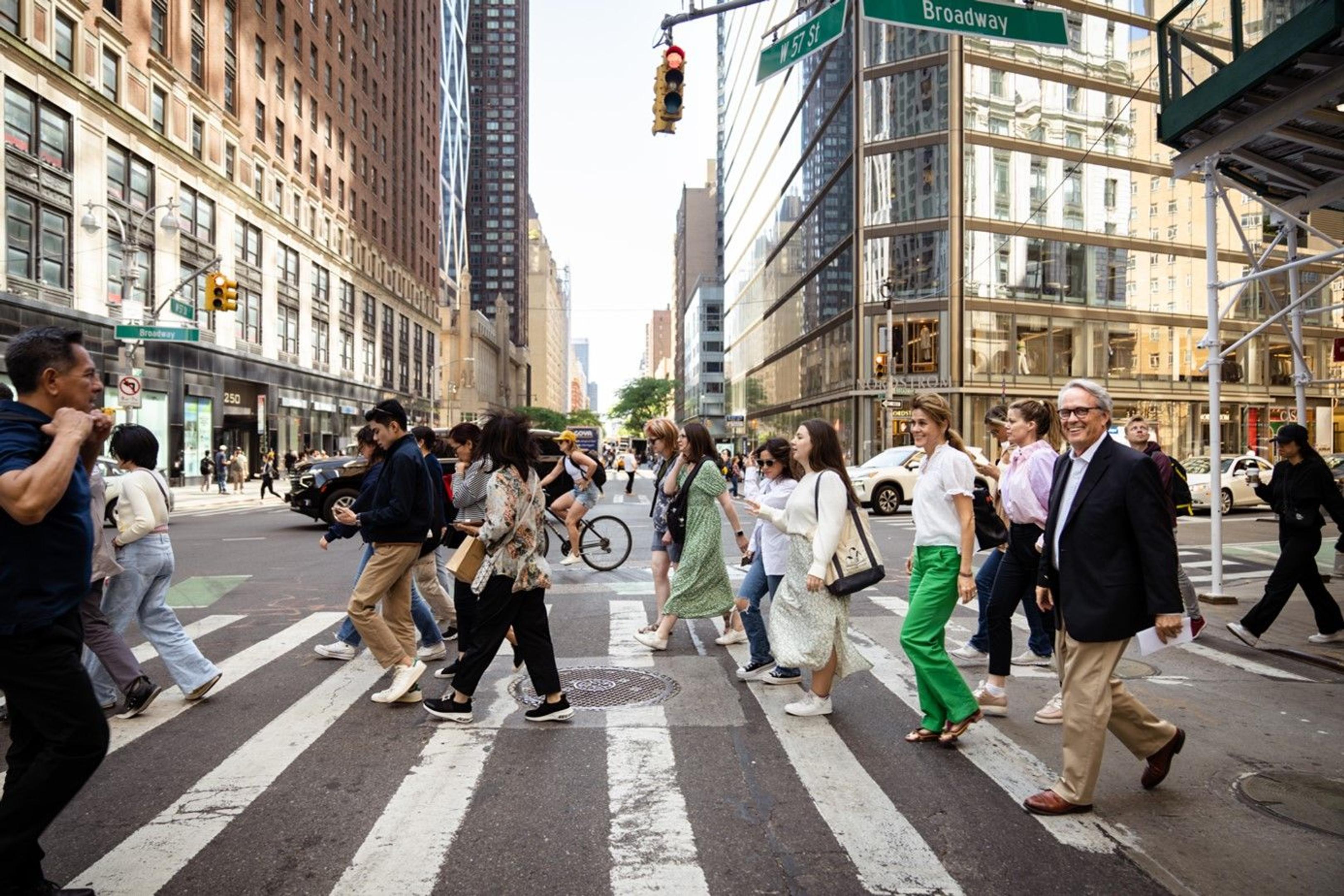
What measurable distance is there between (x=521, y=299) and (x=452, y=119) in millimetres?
74776

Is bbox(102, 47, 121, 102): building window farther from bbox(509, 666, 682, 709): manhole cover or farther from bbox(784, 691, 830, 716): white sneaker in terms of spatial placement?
bbox(784, 691, 830, 716): white sneaker

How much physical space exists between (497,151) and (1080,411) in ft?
623

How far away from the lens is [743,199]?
74.0m

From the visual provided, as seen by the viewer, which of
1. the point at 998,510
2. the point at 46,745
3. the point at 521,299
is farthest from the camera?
the point at 521,299

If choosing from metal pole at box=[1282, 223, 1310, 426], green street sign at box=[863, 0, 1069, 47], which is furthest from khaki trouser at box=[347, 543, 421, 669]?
metal pole at box=[1282, 223, 1310, 426]

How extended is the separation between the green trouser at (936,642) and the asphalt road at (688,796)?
229 millimetres

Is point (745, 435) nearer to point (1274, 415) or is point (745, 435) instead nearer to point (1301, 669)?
point (1274, 415)

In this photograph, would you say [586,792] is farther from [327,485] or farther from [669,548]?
[327,485]

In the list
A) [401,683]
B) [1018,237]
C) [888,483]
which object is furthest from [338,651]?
[1018,237]

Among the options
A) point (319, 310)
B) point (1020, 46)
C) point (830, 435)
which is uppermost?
point (1020, 46)

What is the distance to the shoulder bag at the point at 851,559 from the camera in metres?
5.27

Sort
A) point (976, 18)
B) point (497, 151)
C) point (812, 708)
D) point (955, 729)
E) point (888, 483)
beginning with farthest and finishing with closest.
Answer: point (497, 151)
point (888, 483)
point (976, 18)
point (812, 708)
point (955, 729)

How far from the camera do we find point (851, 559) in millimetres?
5340

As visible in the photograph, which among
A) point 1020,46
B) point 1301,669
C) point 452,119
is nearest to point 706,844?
point 1301,669
